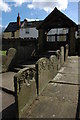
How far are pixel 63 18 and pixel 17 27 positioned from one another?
91.7ft

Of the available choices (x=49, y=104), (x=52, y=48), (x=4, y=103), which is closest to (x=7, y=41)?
(x=52, y=48)

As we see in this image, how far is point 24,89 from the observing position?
10.4 ft

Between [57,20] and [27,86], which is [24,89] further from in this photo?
[57,20]

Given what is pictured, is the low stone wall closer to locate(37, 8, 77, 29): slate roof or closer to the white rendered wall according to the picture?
locate(37, 8, 77, 29): slate roof

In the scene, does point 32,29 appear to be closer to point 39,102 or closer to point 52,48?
point 52,48

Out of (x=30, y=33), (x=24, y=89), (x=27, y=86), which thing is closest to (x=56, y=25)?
(x=27, y=86)

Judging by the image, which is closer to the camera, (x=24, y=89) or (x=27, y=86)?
(x=24, y=89)

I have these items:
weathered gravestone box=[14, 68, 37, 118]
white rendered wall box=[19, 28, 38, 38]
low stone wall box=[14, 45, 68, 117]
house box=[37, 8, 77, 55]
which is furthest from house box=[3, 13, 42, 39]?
weathered gravestone box=[14, 68, 37, 118]

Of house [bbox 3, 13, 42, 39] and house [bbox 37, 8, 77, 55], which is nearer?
house [bbox 37, 8, 77, 55]

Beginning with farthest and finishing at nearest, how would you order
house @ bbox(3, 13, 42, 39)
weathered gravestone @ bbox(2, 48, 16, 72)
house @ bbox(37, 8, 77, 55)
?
house @ bbox(3, 13, 42, 39) → house @ bbox(37, 8, 77, 55) → weathered gravestone @ bbox(2, 48, 16, 72)

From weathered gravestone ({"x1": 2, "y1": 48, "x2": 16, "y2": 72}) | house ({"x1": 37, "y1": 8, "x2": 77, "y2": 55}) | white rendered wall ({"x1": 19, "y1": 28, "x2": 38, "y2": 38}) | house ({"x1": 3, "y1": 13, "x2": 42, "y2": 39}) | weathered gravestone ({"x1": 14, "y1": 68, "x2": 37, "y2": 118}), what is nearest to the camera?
weathered gravestone ({"x1": 14, "y1": 68, "x2": 37, "y2": 118})

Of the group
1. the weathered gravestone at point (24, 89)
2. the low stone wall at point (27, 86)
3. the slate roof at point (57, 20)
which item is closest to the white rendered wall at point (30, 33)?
the slate roof at point (57, 20)

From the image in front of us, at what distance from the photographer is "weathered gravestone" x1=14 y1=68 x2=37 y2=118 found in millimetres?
2928

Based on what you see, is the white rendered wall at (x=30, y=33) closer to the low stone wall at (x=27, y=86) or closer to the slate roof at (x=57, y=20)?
the slate roof at (x=57, y=20)
